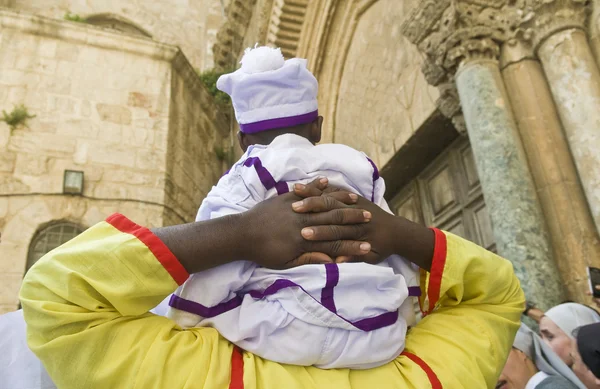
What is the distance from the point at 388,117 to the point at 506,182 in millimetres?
2515

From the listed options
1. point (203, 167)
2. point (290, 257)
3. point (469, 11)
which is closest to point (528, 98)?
point (469, 11)

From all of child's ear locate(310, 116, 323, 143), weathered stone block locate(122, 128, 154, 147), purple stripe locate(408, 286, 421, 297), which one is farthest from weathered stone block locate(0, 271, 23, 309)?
purple stripe locate(408, 286, 421, 297)

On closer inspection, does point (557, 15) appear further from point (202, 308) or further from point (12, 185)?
point (12, 185)

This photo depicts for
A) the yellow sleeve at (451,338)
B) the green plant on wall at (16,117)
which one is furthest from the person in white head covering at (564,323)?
the green plant on wall at (16,117)

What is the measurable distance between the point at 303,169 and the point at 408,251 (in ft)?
1.01

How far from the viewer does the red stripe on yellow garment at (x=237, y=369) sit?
3.09 ft

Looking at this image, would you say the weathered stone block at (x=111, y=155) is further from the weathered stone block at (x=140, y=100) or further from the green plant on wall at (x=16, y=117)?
the green plant on wall at (x=16, y=117)

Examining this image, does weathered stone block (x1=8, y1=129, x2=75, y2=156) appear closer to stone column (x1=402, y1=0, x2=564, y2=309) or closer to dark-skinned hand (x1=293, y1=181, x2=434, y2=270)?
stone column (x1=402, y1=0, x2=564, y2=309)

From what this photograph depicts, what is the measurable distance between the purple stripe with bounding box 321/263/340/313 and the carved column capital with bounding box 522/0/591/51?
311 centimetres

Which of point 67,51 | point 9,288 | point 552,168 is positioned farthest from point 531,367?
point 67,51

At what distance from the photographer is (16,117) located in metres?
7.04

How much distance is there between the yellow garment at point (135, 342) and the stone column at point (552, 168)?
2.21 metres

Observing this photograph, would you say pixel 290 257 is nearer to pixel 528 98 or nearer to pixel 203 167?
pixel 528 98

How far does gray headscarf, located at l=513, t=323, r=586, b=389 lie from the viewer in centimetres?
235
